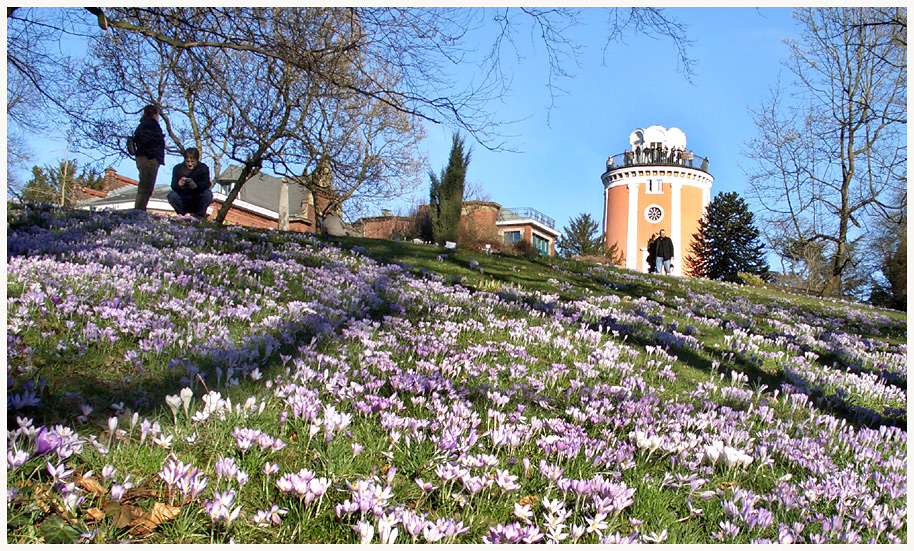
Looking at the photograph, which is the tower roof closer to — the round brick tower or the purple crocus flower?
the round brick tower

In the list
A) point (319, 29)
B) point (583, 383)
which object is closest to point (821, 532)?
point (583, 383)

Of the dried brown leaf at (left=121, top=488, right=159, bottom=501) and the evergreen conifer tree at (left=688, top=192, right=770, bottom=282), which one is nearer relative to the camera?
the dried brown leaf at (left=121, top=488, right=159, bottom=501)

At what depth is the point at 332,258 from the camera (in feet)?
29.8

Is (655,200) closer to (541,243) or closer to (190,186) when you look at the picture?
(541,243)

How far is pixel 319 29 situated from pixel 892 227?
35406mm

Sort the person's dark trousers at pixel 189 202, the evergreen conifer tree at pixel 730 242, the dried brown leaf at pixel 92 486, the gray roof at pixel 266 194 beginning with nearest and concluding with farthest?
the dried brown leaf at pixel 92 486, the person's dark trousers at pixel 189 202, the evergreen conifer tree at pixel 730 242, the gray roof at pixel 266 194

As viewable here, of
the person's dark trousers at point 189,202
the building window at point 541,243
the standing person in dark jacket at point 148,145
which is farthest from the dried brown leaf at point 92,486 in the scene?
the building window at point 541,243

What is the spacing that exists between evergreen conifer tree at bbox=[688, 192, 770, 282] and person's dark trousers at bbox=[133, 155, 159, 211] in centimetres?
4141

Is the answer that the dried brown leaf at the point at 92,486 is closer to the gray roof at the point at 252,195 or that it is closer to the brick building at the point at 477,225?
the brick building at the point at 477,225

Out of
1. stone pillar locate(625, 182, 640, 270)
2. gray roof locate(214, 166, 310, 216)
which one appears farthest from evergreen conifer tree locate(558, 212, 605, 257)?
gray roof locate(214, 166, 310, 216)

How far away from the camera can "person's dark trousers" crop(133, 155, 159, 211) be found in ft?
42.8

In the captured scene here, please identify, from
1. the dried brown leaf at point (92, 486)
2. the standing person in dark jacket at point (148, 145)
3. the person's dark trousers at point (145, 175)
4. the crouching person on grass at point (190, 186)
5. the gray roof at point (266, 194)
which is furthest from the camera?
the gray roof at point (266, 194)

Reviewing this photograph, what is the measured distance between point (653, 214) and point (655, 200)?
5.22 feet

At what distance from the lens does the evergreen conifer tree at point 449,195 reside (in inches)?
1911
